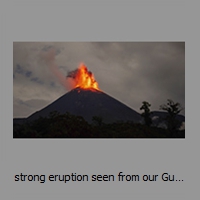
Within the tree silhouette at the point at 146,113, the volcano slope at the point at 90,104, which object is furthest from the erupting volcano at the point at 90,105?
the tree silhouette at the point at 146,113

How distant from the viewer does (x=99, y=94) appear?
24.3 m

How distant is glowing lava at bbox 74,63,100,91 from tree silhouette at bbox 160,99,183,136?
3802 millimetres

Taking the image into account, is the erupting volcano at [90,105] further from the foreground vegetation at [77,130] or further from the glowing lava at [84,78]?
the foreground vegetation at [77,130]

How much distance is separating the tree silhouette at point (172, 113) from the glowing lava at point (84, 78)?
12.5 ft

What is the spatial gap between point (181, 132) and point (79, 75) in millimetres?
6301

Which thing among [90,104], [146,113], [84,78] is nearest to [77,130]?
[146,113]

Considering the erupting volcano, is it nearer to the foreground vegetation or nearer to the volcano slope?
the volcano slope

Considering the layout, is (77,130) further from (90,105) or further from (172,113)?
(90,105)

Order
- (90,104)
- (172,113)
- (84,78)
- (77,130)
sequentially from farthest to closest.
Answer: (90,104) → (84,78) → (172,113) → (77,130)

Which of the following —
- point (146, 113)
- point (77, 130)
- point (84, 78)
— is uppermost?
point (84, 78)

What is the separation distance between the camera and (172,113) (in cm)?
1695

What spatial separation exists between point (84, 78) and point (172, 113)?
5.29 metres
